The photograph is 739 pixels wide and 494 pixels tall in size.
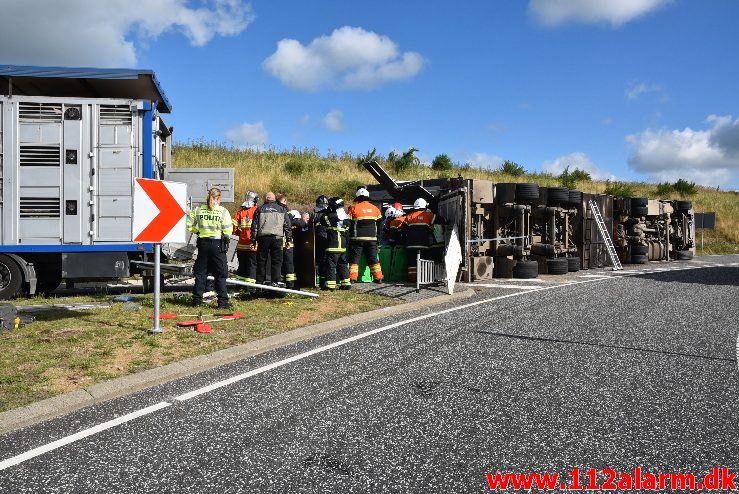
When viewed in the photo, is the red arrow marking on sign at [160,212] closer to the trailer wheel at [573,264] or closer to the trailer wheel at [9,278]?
the trailer wheel at [9,278]

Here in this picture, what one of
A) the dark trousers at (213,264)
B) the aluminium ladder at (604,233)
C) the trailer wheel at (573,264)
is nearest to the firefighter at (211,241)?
the dark trousers at (213,264)

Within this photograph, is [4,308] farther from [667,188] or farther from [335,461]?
[667,188]

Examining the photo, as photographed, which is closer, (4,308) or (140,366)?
(140,366)

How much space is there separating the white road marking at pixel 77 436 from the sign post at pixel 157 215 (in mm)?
2781

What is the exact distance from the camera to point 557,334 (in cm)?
745

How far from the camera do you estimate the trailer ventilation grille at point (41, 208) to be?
402 inches

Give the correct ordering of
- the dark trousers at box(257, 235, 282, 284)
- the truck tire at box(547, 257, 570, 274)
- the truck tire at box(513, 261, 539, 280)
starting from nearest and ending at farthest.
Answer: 1. the dark trousers at box(257, 235, 282, 284)
2. the truck tire at box(513, 261, 539, 280)
3. the truck tire at box(547, 257, 570, 274)

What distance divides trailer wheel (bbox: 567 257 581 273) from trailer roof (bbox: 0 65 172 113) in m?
11.6

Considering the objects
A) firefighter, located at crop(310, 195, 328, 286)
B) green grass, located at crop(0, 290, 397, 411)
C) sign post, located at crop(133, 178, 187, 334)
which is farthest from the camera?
firefighter, located at crop(310, 195, 328, 286)

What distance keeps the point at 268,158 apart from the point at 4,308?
29.4 meters

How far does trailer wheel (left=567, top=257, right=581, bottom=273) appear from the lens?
687 inches

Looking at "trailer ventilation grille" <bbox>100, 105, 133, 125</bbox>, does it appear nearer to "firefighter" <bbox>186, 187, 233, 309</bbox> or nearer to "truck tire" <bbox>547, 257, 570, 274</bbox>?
"firefighter" <bbox>186, 187, 233, 309</bbox>

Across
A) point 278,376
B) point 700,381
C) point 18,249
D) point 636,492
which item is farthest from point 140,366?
point 18,249

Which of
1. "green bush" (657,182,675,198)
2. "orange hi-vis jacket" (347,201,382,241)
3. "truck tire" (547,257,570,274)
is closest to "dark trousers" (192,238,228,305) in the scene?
"orange hi-vis jacket" (347,201,382,241)
